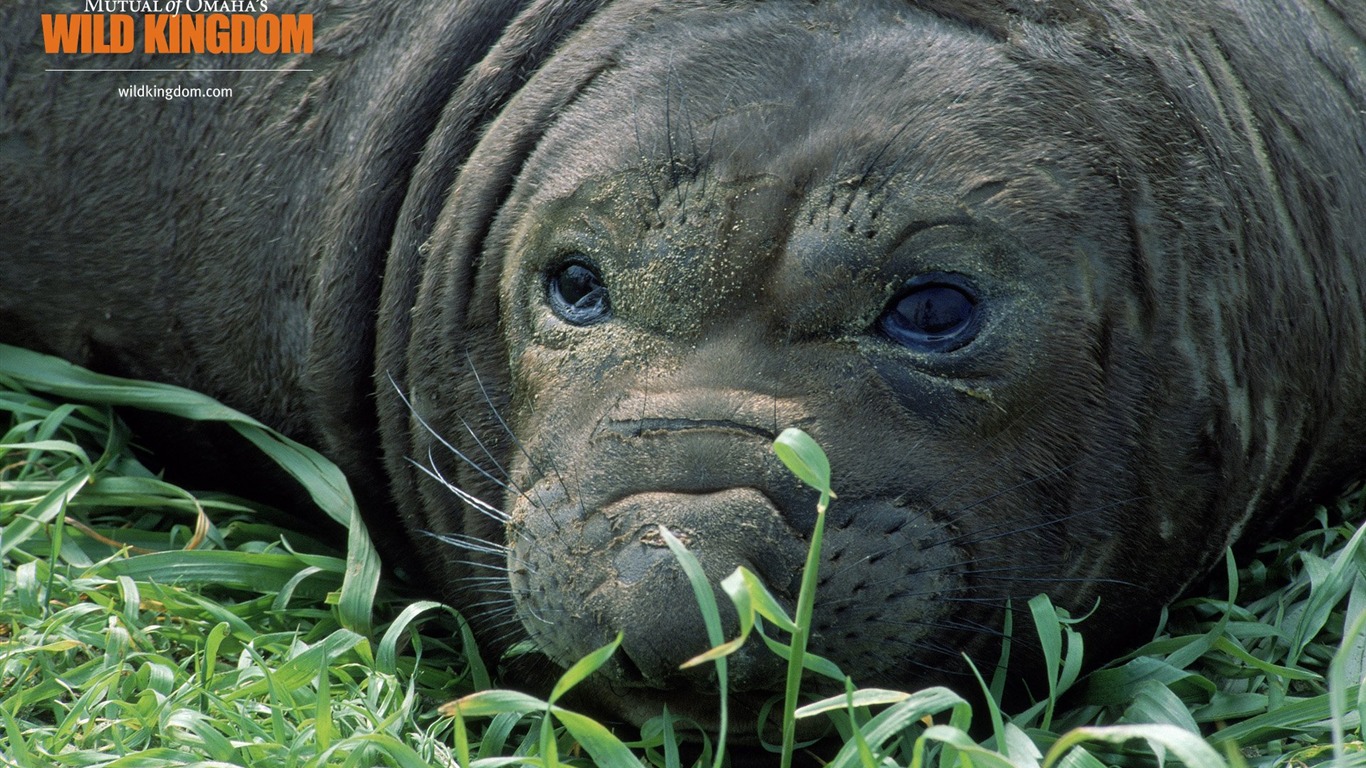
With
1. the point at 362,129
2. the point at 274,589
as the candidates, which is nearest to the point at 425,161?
the point at 362,129

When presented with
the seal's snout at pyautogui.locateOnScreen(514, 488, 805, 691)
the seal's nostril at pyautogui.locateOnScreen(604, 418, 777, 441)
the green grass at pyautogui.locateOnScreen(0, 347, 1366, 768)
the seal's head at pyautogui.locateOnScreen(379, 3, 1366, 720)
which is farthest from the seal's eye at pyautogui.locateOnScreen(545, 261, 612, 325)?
the green grass at pyautogui.locateOnScreen(0, 347, 1366, 768)

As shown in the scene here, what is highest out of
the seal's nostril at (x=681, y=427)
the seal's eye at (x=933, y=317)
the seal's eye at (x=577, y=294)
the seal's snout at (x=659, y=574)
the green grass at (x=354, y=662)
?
the seal's eye at (x=933, y=317)

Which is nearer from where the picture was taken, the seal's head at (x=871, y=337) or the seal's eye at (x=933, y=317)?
the seal's head at (x=871, y=337)

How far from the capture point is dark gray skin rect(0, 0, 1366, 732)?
8.33ft

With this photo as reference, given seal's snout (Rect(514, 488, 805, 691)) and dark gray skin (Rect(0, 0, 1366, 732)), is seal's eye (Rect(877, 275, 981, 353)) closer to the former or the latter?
dark gray skin (Rect(0, 0, 1366, 732))

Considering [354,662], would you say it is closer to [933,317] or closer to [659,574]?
[659,574]

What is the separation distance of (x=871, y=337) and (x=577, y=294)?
22.0 inches

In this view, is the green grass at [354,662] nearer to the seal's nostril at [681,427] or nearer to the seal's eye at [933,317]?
the seal's nostril at [681,427]

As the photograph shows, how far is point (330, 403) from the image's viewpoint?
3482mm

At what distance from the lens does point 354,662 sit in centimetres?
289

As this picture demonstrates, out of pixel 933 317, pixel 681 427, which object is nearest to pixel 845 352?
pixel 933 317

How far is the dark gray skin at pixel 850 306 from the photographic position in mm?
2539

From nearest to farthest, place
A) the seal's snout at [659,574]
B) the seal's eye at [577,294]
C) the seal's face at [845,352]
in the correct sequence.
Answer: the seal's snout at [659,574], the seal's face at [845,352], the seal's eye at [577,294]

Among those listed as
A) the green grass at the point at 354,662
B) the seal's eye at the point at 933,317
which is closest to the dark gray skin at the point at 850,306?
the seal's eye at the point at 933,317
